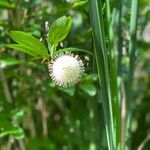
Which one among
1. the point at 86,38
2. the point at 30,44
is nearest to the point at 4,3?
the point at 86,38

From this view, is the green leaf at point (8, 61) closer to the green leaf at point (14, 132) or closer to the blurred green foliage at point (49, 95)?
the blurred green foliage at point (49, 95)

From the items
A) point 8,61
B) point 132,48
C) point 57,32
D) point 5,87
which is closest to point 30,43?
point 57,32

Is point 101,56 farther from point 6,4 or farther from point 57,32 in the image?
point 6,4

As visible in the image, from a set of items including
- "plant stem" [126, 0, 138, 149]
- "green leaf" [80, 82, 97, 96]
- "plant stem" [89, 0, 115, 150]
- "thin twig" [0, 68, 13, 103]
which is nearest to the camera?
"plant stem" [89, 0, 115, 150]

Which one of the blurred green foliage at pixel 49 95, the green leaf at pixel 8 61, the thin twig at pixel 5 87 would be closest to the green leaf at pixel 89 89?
the blurred green foliage at pixel 49 95

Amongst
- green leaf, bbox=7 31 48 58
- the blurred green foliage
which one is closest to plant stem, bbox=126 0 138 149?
the blurred green foliage

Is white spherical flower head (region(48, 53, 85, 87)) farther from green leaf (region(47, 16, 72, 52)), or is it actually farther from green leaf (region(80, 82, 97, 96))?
green leaf (region(80, 82, 97, 96))
